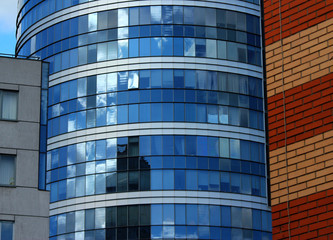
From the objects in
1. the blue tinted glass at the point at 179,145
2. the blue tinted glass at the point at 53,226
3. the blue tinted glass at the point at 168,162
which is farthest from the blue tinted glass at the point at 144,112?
the blue tinted glass at the point at 53,226

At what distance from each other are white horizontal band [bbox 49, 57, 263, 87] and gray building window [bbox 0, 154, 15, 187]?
35000 millimetres

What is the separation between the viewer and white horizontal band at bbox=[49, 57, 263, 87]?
227ft

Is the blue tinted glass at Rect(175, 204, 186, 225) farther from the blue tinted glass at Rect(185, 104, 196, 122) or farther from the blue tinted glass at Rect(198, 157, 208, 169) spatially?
the blue tinted glass at Rect(185, 104, 196, 122)

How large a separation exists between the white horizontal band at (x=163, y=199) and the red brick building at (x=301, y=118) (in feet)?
159

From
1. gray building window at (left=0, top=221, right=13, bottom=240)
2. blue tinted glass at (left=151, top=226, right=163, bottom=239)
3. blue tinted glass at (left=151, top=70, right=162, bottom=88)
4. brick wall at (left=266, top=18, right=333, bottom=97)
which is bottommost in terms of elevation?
gray building window at (left=0, top=221, right=13, bottom=240)

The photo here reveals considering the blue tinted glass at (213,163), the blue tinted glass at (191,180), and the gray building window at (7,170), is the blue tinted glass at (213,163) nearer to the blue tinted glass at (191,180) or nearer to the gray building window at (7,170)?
the blue tinted glass at (191,180)

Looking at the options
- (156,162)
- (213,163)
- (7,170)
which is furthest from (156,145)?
(7,170)

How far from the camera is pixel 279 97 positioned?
18172 mm

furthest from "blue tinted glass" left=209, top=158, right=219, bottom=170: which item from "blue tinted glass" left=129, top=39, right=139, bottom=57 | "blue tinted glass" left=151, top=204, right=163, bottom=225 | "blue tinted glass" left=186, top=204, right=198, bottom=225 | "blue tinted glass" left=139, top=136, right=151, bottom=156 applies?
"blue tinted glass" left=129, top=39, right=139, bottom=57

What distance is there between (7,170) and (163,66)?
1399 inches

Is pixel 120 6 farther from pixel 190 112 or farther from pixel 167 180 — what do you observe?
pixel 167 180

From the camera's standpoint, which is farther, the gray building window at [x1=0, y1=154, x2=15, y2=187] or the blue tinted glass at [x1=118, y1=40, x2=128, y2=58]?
the blue tinted glass at [x1=118, y1=40, x2=128, y2=58]

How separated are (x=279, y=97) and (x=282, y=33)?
152 cm

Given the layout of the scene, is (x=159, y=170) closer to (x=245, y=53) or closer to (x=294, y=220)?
(x=245, y=53)
